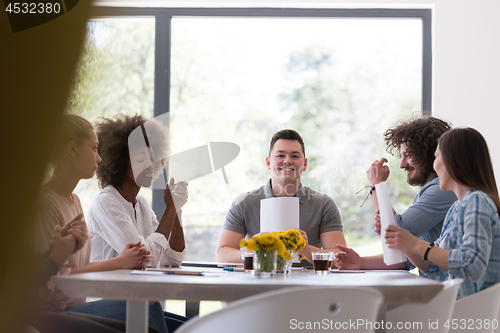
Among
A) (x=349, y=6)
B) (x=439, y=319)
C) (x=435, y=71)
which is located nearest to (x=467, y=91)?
(x=435, y=71)

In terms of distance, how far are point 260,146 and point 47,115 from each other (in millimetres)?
1713

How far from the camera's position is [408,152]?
2.06 metres

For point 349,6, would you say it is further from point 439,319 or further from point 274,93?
point 439,319

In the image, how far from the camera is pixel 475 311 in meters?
1.32

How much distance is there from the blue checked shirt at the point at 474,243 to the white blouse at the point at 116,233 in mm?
991

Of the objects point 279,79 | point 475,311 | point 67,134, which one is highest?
point 279,79

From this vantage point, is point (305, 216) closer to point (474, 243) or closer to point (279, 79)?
point (474, 243)

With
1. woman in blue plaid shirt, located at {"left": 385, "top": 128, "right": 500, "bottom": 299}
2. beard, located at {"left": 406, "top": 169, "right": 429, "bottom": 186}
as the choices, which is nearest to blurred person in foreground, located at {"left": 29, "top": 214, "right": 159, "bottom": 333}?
woman in blue plaid shirt, located at {"left": 385, "top": 128, "right": 500, "bottom": 299}

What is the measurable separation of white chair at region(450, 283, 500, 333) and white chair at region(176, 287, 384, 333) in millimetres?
568

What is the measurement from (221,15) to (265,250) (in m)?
2.09

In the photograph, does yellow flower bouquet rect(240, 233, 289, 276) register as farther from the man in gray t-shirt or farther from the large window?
the large window

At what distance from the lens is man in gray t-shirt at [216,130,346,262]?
7.21 ft

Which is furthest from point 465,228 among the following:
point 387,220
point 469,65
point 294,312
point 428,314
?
point 469,65

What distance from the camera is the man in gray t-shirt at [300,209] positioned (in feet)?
7.21
